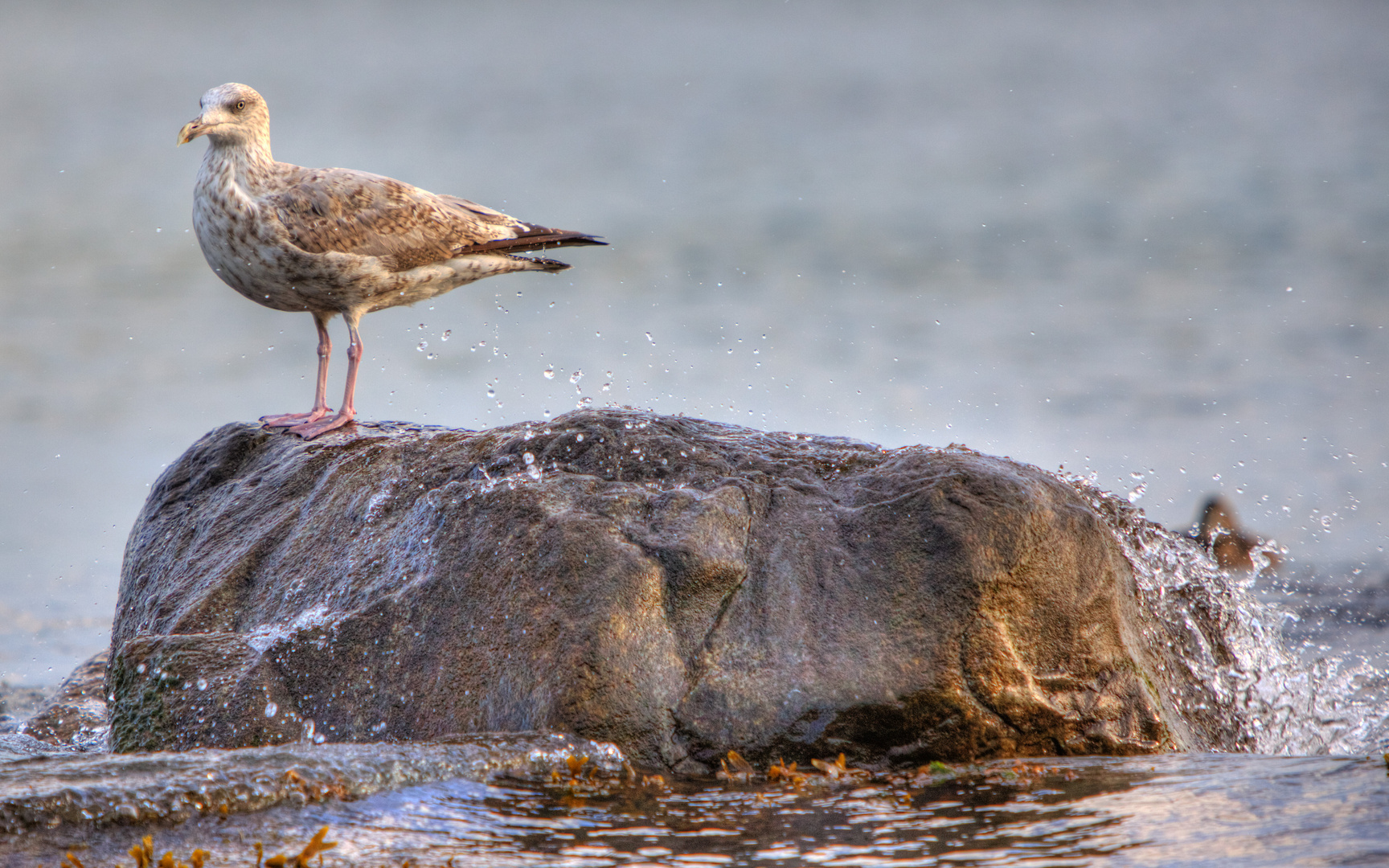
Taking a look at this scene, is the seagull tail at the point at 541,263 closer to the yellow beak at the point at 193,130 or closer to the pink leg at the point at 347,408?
the pink leg at the point at 347,408

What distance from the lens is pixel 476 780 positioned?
3.32 metres

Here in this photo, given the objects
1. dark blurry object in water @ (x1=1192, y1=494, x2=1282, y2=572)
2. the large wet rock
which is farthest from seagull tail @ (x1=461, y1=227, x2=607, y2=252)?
dark blurry object in water @ (x1=1192, y1=494, x2=1282, y2=572)

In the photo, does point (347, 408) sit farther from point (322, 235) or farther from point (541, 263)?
point (541, 263)

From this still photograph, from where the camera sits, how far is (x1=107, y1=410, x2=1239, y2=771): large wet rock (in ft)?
12.1

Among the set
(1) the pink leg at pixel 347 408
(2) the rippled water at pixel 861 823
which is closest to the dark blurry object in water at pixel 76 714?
(1) the pink leg at pixel 347 408

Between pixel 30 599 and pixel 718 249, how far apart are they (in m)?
15.4

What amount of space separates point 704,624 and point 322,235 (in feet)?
10.6

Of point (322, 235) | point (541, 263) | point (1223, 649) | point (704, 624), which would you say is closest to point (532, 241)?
point (541, 263)

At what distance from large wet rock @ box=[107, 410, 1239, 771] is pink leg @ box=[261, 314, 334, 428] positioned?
1532mm

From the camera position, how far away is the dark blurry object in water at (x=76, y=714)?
591 centimetres

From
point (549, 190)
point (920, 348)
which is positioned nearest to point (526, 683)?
point (920, 348)

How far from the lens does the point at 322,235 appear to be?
19.6 ft

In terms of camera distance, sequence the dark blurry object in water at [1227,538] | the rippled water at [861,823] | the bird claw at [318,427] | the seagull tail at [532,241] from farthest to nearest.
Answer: the dark blurry object in water at [1227,538] < the seagull tail at [532,241] < the bird claw at [318,427] < the rippled water at [861,823]

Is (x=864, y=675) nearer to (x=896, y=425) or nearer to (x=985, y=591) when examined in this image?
(x=985, y=591)
